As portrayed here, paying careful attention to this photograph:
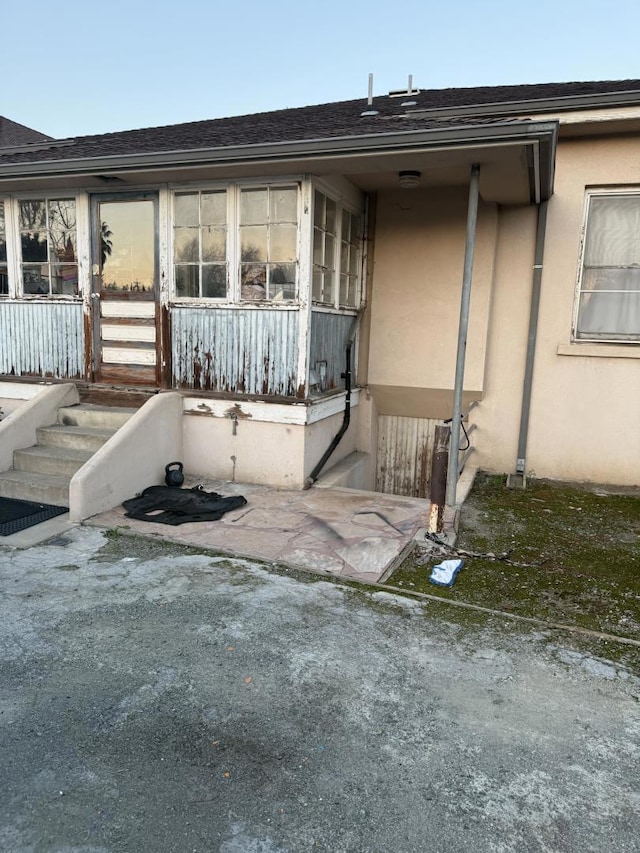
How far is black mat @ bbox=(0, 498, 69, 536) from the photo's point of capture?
488cm

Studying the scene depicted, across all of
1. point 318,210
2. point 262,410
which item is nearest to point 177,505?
point 262,410

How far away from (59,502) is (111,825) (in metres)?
3.95

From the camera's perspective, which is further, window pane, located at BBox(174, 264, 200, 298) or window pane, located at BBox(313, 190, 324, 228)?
window pane, located at BBox(174, 264, 200, 298)

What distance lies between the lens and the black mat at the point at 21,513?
4.88m

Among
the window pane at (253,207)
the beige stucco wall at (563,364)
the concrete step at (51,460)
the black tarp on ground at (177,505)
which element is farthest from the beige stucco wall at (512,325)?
the concrete step at (51,460)

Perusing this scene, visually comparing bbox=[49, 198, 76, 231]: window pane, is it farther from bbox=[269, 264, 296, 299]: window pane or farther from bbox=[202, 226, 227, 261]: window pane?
bbox=[269, 264, 296, 299]: window pane

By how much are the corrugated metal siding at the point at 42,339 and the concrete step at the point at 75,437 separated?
83 cm

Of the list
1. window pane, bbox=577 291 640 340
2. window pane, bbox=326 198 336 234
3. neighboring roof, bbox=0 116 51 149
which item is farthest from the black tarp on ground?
neighboring roof, bbox=0 116 51 149

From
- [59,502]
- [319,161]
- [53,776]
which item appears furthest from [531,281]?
[53,776]

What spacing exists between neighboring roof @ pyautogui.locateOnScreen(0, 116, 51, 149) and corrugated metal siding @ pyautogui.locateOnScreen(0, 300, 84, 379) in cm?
589

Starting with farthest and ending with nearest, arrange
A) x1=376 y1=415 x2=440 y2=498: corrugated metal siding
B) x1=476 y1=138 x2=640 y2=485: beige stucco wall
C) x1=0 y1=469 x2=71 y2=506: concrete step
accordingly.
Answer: x1=376 y1=415 x2=440 y2=498: corrugated metal siding
x1=476 y1=138 x2=640 y2=485: beige stucco wall
x1=0 y1=469 x2=71 y2=506: concrete step

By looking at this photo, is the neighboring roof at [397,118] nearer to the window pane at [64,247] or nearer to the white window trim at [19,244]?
the white window trim at [19,244]

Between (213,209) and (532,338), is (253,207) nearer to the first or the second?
(213,209)

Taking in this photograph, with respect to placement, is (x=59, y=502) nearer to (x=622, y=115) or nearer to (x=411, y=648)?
(x=411, y=648)
